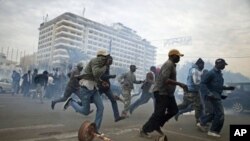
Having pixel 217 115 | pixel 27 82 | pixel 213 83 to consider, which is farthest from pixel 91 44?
pixel 217 115

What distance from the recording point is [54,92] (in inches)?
549

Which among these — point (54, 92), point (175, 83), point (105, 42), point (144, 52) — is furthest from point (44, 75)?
point (105, 42)

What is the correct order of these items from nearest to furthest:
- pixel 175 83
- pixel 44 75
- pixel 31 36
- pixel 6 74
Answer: pixel 175 83, pixel 44 75, pixel 31 36, pixel 6 74

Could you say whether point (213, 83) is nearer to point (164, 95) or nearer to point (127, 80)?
point (164, 95)

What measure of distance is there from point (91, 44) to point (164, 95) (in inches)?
1016

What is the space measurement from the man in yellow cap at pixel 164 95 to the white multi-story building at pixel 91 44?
22.0m

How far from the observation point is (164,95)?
4.35m

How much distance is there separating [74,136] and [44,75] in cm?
765

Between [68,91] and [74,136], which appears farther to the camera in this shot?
[68,91]

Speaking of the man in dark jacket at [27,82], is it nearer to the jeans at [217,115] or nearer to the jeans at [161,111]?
the jeans at [217,115]

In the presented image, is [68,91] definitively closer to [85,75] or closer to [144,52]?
[85,75]

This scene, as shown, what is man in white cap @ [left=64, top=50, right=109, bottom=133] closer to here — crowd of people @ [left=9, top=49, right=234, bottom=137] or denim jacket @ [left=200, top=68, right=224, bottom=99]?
crowd of people @ [left=9, top=49, right=234, bottom=137]

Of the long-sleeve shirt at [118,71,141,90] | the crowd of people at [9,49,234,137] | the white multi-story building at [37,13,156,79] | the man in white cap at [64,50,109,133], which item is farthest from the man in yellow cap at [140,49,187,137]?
the white multi-story building at [37,13,156,79]

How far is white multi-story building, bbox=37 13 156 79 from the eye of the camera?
27737 mm
